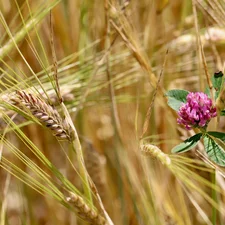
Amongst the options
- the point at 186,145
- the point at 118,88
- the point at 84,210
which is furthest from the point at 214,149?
the point at 118,88

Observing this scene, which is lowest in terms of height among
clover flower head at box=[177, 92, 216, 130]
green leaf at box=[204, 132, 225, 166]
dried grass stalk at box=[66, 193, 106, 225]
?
dried grass stalk at box=[66, 193, 106, 225]

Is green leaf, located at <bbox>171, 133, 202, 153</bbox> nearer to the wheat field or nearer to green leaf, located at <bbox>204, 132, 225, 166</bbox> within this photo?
green leaf, located at <bbox>204, 132, 225, 166</bbox>

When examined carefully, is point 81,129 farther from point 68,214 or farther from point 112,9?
point 112,9

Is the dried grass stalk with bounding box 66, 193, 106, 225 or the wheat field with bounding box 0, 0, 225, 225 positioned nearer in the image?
the dried grass stalk with bounding box 66, 193, 106, 225

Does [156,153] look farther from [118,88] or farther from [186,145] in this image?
[118,88]

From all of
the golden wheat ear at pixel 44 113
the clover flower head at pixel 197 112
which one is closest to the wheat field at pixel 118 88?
the golden wheat ear at pixel 44 113

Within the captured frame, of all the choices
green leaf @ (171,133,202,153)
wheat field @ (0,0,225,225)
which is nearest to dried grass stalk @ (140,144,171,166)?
green leaf @ (171,133,202,153)

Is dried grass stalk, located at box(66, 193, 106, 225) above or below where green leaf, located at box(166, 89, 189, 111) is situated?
below

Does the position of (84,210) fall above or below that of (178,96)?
below
